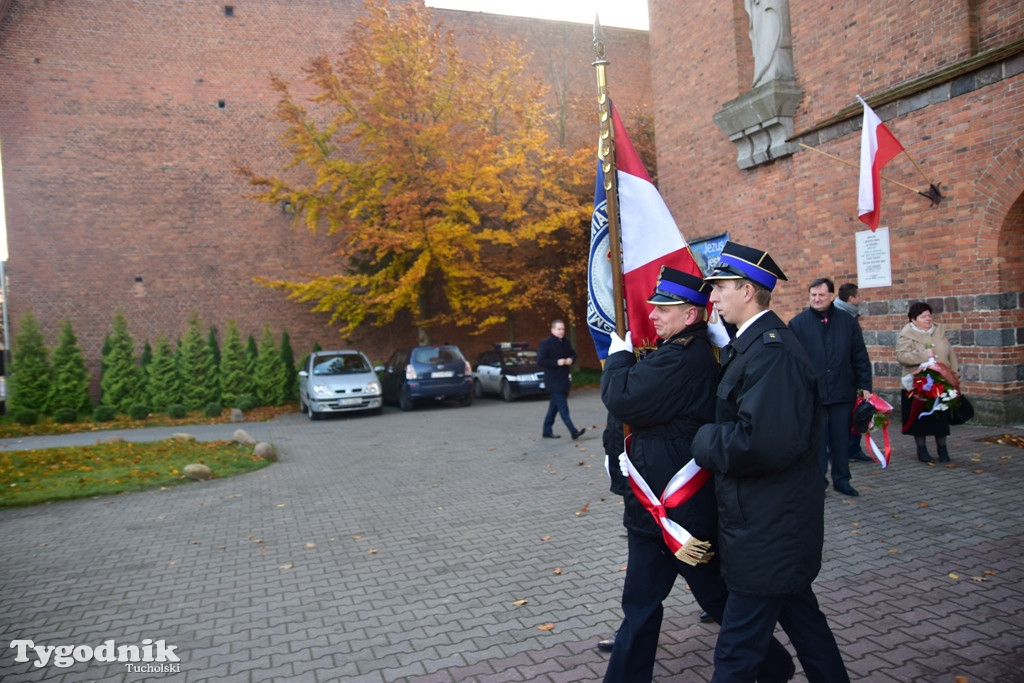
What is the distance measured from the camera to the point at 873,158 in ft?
32.2

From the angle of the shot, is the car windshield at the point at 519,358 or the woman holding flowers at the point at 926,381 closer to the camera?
the woman holding flowers at the point at 926,381

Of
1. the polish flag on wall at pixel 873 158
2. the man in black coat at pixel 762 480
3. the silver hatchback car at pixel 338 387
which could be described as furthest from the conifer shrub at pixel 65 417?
the man in black coat at pixel 762 480

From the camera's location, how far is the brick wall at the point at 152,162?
2120cm

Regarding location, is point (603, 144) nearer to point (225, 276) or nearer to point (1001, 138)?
point (1001, 138)

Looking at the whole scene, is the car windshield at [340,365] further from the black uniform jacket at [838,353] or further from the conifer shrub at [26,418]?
the black uniform jacket at [838,353]

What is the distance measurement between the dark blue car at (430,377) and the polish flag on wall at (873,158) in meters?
11.3

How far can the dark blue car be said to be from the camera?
18.6 meters

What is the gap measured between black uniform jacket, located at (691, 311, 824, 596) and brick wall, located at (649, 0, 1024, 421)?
8971mm

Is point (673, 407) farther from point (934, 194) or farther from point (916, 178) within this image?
point (916, 178)

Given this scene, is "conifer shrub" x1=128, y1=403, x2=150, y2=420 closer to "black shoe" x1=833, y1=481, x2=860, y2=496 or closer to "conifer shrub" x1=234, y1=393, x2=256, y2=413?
"conifer shrub" x1=234, y1=393, x2=256, y2=413

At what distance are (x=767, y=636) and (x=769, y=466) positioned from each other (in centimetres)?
69

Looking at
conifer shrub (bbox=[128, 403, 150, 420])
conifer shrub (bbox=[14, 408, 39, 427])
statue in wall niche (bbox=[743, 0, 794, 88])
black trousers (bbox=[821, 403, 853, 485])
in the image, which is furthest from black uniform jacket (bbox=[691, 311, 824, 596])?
conifer shrub (bbox=[14, 408, 39, 427])

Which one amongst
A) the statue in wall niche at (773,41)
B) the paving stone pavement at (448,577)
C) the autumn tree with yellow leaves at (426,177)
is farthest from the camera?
the autumn tree with yellow leaves at (426,177)

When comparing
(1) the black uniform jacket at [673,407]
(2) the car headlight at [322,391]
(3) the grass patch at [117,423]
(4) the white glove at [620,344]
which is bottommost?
(3) the grass patch at [117,423]
